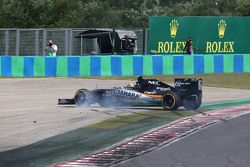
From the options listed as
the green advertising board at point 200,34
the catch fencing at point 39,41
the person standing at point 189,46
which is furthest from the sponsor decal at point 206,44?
the catch fencing at point 39,41

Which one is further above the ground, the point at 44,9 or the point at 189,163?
the point at 44,9

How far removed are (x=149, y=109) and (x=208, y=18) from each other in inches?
706

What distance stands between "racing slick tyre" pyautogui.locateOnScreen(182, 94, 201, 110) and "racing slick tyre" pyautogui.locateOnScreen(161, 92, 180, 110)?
196mm

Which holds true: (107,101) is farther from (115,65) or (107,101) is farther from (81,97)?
(115,65)

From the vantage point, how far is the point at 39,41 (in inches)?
1213

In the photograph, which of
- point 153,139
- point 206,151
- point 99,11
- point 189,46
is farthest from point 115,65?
point 99,11

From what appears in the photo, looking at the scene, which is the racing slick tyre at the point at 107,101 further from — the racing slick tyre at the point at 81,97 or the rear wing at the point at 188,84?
the rear wing at the point at 188,84

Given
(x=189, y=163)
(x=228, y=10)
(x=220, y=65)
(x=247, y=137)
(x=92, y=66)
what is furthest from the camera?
(x=228, y=10)

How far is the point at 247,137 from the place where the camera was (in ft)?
32.4

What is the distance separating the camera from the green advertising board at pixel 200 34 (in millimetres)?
30156

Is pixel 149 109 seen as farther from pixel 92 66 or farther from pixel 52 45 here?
pixel 52 45

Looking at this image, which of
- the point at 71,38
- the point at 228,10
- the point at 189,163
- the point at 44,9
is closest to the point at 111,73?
the point at 71,38

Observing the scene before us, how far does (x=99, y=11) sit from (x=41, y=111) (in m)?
54.1

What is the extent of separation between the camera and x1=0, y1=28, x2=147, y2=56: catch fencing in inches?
1201
